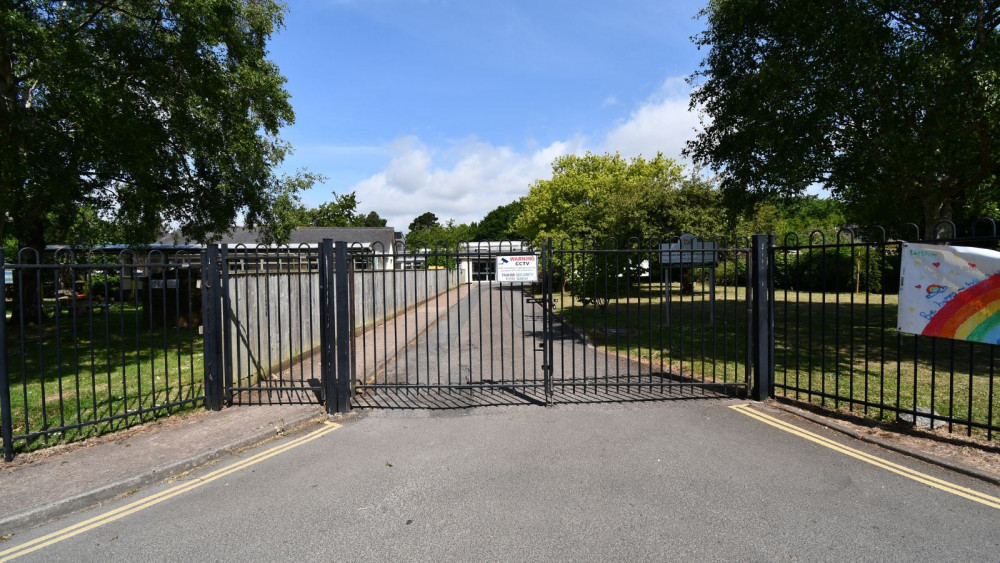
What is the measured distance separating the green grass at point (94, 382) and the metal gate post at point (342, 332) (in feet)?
5.54

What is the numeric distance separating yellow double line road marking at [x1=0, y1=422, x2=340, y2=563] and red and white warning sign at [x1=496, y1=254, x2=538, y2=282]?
309 cm

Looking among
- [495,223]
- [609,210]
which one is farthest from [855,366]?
[495,223]

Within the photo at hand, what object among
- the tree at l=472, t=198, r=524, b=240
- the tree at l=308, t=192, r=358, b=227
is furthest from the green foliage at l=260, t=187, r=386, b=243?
the tree at l=472, t=198, r=524, b=240

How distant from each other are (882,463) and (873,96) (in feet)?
27.2

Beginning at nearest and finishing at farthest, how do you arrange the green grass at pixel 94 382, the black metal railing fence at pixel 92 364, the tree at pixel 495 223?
the black metal railing fence at pixel 92 364, the green grass at pixel 94 382, the tree at pixel 495 223

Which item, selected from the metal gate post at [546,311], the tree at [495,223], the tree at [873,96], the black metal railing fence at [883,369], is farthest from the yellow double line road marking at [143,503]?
the tree at [495,223]

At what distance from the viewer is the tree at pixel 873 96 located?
9.52 metres

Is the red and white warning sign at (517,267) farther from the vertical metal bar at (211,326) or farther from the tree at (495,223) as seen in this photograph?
the tree at (495,223)

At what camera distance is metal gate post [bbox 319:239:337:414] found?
→ 6695mm

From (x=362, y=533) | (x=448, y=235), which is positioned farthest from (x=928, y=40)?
(x=448, y=235)

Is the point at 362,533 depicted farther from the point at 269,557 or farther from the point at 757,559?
the point at 757,559

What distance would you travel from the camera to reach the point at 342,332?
6.73 m

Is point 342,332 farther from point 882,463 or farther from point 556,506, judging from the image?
point 882,463

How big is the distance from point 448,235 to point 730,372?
73188 mm
